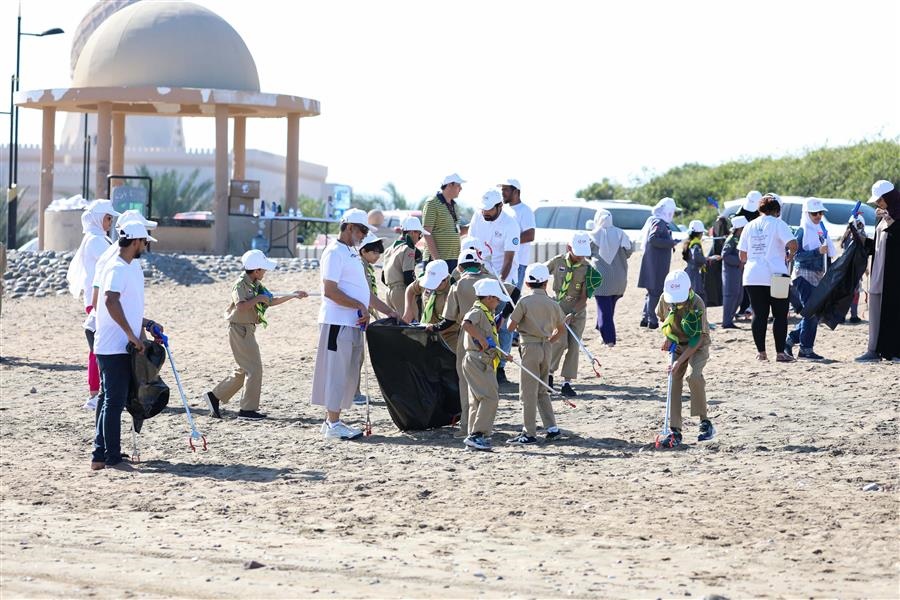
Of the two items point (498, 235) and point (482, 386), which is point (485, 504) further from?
point (498, 235)

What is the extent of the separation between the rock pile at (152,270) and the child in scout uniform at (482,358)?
1624 centimetres

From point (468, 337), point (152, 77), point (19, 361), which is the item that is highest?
point (152, 77)

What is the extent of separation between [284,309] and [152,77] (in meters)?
9.11

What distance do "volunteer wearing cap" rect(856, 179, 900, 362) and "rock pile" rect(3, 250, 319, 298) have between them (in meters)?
14.1

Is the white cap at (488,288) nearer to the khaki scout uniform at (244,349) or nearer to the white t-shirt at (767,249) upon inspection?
the khaki scout uniform at (244,349)

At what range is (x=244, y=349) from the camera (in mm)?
12359

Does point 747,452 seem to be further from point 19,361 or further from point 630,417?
point 19,361

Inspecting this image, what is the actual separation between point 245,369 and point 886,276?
6.16 meters

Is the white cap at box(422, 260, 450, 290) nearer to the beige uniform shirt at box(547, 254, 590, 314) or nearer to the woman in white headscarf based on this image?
the beige uniform shirt at box(547, 254, 590, 314)

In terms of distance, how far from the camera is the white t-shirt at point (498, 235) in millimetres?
12992

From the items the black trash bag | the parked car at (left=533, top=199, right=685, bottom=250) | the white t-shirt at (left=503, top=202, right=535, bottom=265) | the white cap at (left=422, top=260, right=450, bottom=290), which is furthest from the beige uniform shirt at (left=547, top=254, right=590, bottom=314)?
the parked car at (left=533, top=199, right=685, bottom=250)

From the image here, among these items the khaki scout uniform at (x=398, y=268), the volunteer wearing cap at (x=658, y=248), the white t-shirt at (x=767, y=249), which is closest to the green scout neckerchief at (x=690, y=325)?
the khaki scout uniform at (x=398, y=268)

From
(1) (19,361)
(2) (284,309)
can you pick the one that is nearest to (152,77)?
(2) (284,309)

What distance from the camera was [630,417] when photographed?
39.9 ft
